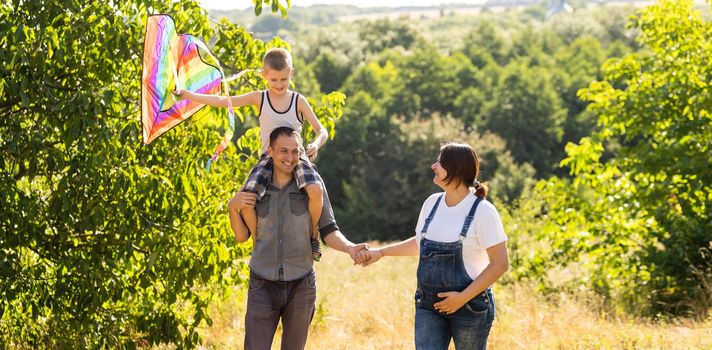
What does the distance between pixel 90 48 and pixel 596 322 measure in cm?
511

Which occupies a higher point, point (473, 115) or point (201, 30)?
point (473, 115)

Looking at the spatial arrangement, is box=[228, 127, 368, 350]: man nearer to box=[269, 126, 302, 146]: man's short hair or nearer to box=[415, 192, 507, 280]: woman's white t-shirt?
box=[269, 126, 302, 146]: man's short hair

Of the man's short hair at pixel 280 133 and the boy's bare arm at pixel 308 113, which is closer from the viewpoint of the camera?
the man's short hair at pixel 280 133

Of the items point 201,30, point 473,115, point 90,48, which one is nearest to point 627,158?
point 201,30

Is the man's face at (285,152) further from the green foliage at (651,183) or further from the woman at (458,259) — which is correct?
the green foliage at (651,183)

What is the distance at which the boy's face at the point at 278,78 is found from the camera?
543cm

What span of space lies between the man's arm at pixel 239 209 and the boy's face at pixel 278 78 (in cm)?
67

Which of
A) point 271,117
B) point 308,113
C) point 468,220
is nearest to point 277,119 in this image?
point 271,117

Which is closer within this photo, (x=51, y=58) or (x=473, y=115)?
(x=51, y=58)

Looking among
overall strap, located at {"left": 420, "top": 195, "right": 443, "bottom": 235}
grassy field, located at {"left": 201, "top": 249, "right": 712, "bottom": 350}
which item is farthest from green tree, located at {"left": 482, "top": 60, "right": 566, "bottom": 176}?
overall strap, located at {"left": 420, "top": 195, "right": 443, "bottom": 235}

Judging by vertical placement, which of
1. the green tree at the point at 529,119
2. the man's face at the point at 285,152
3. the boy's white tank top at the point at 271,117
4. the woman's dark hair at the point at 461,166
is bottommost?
the woman's dark hair at the point at 461,166

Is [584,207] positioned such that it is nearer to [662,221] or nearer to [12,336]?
[662,221]

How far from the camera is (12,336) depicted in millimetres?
7891

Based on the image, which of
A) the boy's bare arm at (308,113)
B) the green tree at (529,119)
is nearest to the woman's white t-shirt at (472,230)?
the boy's bare arm at (308,113)
